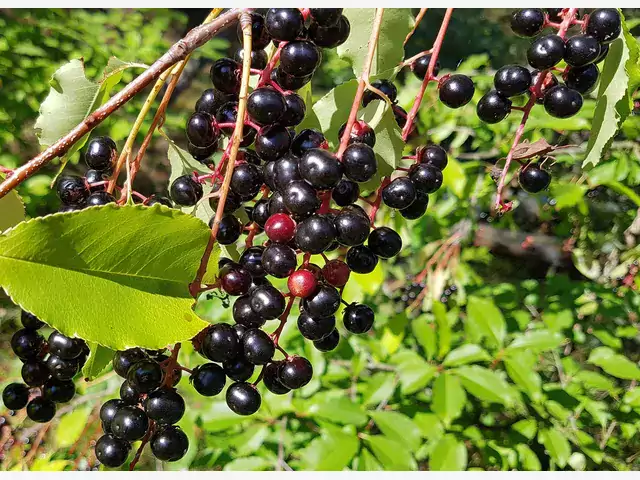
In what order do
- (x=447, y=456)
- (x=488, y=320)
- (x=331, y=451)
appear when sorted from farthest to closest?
(x=488, y=320) → (x=447, y=456) → (x=331, y=451)

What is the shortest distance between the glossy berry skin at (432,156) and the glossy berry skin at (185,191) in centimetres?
29

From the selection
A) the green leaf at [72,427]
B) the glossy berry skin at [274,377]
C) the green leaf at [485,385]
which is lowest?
the green leaf at [72,427]

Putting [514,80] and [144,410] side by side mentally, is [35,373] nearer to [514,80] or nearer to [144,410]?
[144,410]

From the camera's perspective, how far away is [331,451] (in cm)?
151

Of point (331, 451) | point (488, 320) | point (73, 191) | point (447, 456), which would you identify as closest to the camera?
point (73, 191)

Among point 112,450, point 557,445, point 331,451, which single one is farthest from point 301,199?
point 557,445

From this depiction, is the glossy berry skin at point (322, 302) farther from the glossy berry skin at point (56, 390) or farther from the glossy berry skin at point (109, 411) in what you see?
the glossy berry skin at point (56, 390)

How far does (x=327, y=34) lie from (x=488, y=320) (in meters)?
1.35

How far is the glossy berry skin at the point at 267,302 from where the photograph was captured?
0.59 meters

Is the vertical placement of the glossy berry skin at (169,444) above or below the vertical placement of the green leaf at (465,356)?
above

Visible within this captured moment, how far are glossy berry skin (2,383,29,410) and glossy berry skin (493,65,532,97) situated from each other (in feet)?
2.57

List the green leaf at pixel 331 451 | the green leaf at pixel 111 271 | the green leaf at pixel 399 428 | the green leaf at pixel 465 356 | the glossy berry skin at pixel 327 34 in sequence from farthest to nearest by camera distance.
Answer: the green leaf at pixel 465 356 < the green leaf at pixel 399 428 < the green leaf at pixel 331 451 < the glossy berry skin at pixel 327 34 < the green leaf at pixel 111 271

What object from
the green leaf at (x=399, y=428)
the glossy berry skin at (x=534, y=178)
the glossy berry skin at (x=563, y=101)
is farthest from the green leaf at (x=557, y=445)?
the glossy berry skin at (x=563, y=101)
